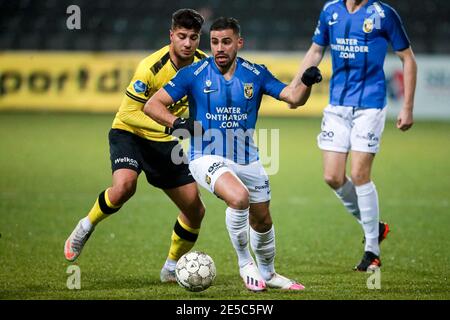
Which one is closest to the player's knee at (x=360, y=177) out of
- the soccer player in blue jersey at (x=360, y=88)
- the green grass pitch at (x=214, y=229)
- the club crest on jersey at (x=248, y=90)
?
the soccer player in blue jersey at (x=360, y=88)

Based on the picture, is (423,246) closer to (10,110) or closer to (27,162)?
(27,162)

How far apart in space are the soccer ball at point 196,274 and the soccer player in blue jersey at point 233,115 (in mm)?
259

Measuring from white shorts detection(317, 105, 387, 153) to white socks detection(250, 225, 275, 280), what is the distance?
1213 mm

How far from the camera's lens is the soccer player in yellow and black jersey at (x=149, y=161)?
21.4 feet

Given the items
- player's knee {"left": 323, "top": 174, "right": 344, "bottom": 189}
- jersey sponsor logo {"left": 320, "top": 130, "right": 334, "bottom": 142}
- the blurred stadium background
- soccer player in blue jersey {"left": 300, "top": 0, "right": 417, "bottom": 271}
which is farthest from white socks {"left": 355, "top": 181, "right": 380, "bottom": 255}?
jersey sponsor logo {"left": 320, "top": 130, "right": 334, "bottom": 142}

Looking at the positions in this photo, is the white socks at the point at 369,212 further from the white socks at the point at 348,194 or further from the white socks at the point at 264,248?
the white socks at the point at 264,248

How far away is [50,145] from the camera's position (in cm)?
1488

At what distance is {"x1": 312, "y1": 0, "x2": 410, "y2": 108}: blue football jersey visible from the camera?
22.4ft

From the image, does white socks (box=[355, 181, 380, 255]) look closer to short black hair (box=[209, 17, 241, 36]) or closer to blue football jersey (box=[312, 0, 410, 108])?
blue football jersey (box=[312, 0, 410, 108])

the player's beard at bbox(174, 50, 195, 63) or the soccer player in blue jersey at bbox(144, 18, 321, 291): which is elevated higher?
the player's beard at bbox(174, 50, 195, 63)

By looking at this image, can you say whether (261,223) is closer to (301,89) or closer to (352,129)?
(301,89)

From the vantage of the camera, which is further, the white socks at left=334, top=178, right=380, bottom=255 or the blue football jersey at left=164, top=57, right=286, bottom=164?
the white socks at left=334, top=178, right=380, bottom=255

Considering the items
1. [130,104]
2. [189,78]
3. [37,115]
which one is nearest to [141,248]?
[130,104]

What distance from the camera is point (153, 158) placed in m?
6.71
